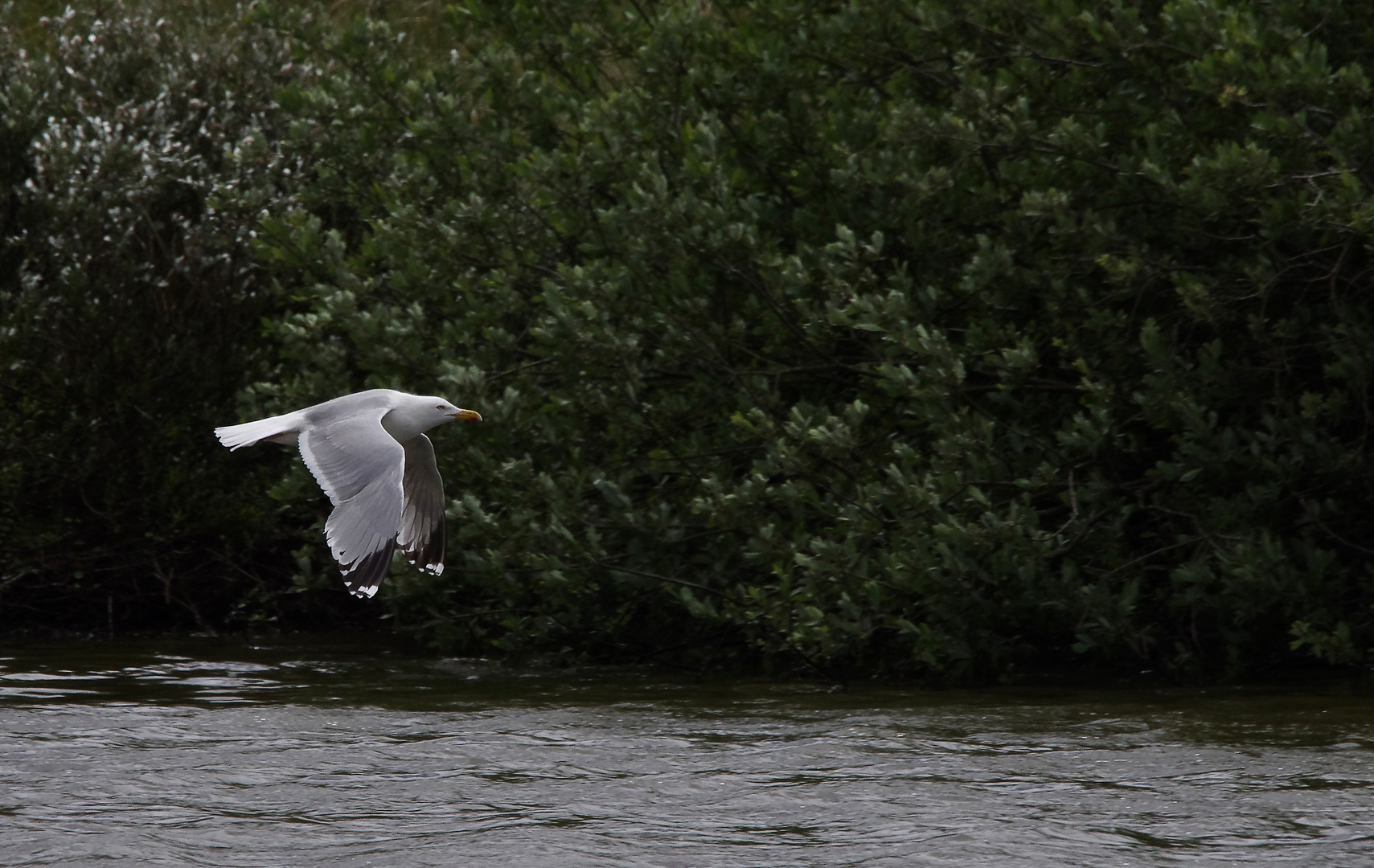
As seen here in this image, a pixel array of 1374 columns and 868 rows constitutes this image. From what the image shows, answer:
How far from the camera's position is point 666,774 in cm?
525

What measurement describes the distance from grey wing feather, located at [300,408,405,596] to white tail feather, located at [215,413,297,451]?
0.12m

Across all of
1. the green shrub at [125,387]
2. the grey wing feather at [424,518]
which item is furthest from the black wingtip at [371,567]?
the green shrub at [125,387]

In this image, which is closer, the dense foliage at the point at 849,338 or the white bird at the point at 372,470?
the white bird at the point at 372,470

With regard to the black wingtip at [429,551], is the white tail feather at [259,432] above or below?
above

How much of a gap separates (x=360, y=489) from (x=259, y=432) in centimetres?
71

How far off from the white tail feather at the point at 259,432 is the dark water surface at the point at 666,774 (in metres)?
1.00

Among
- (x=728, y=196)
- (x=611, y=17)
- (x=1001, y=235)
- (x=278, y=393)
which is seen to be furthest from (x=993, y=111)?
(x=278, y=393)

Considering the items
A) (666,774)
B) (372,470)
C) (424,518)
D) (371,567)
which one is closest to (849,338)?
(424,518)

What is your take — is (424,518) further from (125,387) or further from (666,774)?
(125,387)

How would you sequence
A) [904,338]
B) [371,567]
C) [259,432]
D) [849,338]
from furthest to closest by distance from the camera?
[849,338] → [259,432] → [904,338] → [371,567]

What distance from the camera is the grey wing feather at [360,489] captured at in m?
5.87

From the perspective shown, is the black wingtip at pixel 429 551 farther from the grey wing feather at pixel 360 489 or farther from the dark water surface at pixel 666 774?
the grey wing feather at pixel 360 489

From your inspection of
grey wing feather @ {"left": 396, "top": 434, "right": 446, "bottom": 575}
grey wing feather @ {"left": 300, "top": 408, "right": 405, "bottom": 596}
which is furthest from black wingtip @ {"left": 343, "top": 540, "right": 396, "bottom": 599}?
grey wing feather @ {"left": 396, "top": 434, "right": 446, "bottom": 575}

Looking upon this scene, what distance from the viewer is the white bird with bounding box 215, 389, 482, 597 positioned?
589cm
